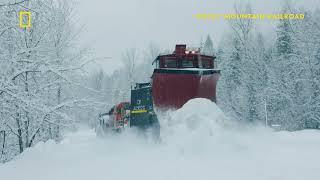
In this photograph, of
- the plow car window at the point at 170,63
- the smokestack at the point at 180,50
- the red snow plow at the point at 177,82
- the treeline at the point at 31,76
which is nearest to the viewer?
the treeline at the point at 31,76

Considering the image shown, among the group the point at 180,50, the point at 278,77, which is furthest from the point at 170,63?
the point at 278,77

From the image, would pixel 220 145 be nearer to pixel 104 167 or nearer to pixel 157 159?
pixel 157 159

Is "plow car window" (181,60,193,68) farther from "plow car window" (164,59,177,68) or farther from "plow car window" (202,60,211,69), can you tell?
"plow car window" (202,60,211,69)

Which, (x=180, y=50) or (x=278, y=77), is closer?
(x=180, y=50)

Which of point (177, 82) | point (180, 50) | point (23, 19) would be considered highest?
point (23, 19)

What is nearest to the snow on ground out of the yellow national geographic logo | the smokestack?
the smokestack

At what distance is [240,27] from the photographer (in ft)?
131

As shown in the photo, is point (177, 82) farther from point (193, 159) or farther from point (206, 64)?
point (193, 159)

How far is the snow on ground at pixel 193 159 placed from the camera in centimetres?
759

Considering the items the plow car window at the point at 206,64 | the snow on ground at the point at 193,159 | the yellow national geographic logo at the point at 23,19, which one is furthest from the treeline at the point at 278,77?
the yellow national geographic logo at the point at 23,19

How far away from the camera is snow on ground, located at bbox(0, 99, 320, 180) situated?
7.59 m

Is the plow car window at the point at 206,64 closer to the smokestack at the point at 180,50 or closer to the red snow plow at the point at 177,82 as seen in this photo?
the red snow plow at the point at 177,82

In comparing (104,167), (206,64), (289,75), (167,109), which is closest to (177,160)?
(104,167)

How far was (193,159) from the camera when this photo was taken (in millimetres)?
9961
